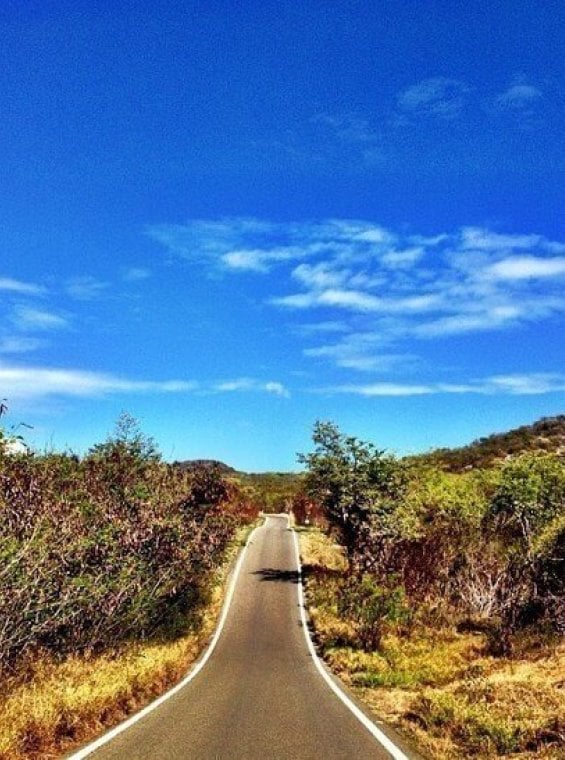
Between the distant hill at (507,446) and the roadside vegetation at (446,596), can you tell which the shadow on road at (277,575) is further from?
the distant hill at (507,446)

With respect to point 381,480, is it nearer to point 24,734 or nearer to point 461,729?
point 461,729

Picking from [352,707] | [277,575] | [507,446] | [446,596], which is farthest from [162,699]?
[507,446]

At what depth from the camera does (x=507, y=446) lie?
10362 centimetres

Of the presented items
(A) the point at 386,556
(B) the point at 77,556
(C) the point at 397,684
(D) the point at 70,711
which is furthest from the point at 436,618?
(D) the point at 70,711

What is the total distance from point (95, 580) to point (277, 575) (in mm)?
28213

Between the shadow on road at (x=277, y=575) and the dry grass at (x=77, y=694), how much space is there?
1934 centimetres

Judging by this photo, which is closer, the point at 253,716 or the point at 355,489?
the point at 253,716

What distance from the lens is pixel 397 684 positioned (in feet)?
61.9

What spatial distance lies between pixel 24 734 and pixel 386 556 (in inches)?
1173

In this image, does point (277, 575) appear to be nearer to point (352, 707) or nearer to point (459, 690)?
point (352, 707)

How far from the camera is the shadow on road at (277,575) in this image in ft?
146

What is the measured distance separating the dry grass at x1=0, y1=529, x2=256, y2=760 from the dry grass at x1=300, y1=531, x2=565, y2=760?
17.1 ft

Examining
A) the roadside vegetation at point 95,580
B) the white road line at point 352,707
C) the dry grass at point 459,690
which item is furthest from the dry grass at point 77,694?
the dry grass at point 459,690

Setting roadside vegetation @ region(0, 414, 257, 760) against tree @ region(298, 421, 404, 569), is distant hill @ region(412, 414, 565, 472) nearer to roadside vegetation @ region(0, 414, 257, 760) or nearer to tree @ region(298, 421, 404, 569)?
tree @ region(298, 421, 404, 569)
